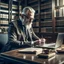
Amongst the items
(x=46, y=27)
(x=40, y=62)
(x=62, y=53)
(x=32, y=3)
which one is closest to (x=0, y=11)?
(x=32, y=3)

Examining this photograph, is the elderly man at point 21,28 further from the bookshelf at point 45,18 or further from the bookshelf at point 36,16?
the bookshelf at point 36,16

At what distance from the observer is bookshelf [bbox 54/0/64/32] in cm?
420

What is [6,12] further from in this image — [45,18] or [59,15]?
[59,15]

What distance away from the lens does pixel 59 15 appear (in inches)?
167

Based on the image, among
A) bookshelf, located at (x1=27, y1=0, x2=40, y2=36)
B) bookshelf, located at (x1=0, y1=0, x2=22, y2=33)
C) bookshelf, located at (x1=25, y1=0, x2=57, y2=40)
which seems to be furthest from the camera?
bookshelf, located at (x1=27, y1=0, x2=40, y2=36)

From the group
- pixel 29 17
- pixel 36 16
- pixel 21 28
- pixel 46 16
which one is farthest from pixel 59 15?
pixel 21 28

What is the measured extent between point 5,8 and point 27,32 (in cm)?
274

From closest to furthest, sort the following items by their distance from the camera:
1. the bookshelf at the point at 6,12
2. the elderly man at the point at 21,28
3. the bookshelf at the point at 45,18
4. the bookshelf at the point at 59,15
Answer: the elderly man at the point at 21,28
the bookshelf at the point at 59,15
the bookshelf at the point at 45,18
the bookshelf at the point at 6,12

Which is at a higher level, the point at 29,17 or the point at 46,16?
the point at 46,16

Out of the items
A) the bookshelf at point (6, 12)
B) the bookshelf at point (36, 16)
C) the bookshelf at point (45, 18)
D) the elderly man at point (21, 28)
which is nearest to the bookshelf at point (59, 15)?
the bookshelf at point (45, 18)

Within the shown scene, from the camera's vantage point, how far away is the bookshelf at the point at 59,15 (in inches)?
165

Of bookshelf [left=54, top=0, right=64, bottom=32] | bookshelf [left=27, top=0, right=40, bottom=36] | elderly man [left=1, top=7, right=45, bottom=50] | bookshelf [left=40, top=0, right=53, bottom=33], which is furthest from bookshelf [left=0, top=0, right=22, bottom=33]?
elderly man [left=1, top=7, right=45, bottom=50]

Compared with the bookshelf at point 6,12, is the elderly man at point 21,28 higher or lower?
lower

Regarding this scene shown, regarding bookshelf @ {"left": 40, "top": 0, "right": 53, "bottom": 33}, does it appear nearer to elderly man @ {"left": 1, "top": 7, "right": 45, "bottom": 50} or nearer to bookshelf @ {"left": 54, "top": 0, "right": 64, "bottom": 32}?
bookshelf @ {"left": 54, "top": 0, "right": 64, "bottom": 32}
